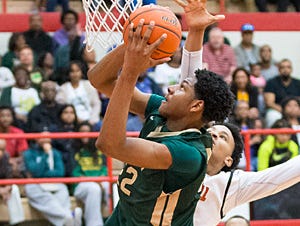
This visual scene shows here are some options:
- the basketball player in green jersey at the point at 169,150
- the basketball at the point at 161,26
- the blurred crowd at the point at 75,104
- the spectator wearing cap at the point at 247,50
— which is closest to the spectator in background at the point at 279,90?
the blurred crowd at the point at 75,104

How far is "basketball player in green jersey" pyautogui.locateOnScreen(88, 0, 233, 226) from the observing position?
400cm

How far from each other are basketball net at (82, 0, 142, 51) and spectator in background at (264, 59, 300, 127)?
4813mm

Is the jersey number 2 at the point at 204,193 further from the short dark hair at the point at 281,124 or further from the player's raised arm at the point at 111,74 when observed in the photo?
the short dark hair at the point at 281,124

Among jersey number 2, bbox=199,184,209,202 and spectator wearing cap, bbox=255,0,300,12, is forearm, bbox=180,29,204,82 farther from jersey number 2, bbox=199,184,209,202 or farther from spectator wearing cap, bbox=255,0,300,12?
→ spectator wearing cap, bbox=255,0,300,12

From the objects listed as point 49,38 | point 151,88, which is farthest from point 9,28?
point 151,88

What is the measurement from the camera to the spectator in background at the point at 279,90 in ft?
32.3

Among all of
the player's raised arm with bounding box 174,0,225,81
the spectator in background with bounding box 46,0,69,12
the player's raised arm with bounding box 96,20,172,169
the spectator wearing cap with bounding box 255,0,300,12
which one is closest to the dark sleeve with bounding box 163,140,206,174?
the player's raised arm with bounding box 96,20,172,169

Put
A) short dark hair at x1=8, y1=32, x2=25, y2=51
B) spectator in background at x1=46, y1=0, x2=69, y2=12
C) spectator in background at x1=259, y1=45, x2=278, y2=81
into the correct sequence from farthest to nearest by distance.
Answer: spectator in background at x1=46, y1=0, x2=69, y2=12 < spectator in background at x1=259, y1=45, x2=278, y2=81 < short dark hair at x1=8, y1=32, x2=25, y2=51

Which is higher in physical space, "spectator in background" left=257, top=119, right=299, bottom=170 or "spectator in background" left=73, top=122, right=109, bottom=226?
"spectator in background" left=257, top=119, right=299, bottom=170

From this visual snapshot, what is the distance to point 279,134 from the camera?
8.45 metres

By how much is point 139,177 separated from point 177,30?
74 cm

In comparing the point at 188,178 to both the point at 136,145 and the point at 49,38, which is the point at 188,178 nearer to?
the point at 136,145

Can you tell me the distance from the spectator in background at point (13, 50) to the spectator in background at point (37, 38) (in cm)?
9

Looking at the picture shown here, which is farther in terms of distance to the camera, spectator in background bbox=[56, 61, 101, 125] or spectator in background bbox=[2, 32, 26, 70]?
spectator in background bbox=[2, 32, 26, 70]
